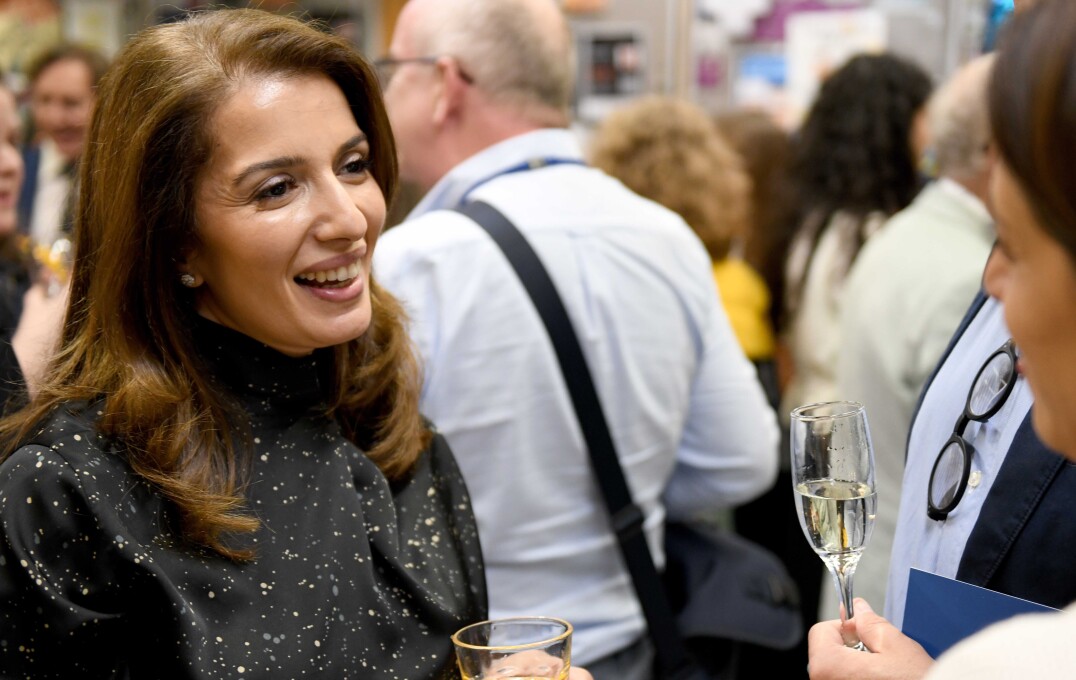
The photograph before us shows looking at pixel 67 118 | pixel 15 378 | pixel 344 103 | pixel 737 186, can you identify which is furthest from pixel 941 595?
pixel 67 118

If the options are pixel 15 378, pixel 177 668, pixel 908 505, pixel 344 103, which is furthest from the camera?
pixel 15 378

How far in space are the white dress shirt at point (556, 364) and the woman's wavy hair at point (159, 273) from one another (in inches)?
25.8

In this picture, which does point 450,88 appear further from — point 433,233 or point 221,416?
point 221,416

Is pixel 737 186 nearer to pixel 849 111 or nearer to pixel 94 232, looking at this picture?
pixel 849 111

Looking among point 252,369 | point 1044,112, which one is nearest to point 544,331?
point 252,369

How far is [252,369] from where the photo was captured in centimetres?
174

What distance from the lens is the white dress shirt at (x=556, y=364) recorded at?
2.33 metres

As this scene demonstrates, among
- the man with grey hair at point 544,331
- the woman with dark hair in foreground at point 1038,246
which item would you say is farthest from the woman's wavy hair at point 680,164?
the woman with dark hair in foreground at point 1038,246

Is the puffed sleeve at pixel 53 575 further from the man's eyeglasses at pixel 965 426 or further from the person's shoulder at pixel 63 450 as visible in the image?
the man's eyeglasses at pixel 965 426

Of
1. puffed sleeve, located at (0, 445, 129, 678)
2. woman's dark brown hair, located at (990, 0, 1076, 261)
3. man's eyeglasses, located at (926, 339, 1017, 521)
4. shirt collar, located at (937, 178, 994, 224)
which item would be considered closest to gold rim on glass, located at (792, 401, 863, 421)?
man's eyeglasses, located at (926, 339, 1017, 521)

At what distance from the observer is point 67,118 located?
4559 millimetres

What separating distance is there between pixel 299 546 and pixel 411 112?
1.29m

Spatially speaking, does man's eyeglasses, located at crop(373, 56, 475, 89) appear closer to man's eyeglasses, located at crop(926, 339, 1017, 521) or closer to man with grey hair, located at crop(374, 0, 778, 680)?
man with grey hair, located at crop(374, 0, 778, 680)

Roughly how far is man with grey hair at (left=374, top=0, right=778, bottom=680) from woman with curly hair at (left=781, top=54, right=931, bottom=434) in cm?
122
